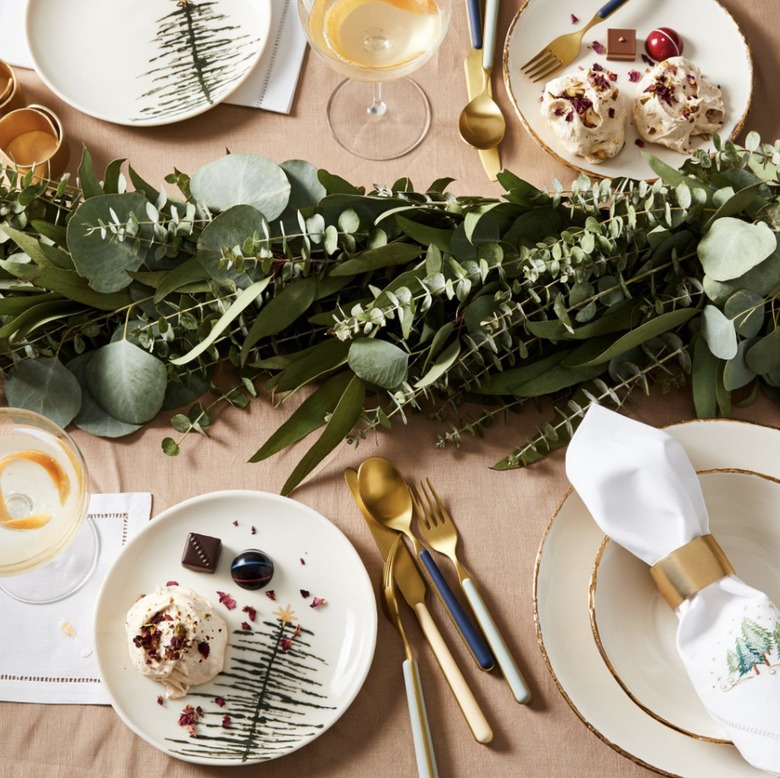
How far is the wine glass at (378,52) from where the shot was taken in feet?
2.74

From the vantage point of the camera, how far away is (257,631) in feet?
2.57

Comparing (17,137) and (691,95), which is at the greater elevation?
(691,95)

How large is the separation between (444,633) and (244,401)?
12.2 inches

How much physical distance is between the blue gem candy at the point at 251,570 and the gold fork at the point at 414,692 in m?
0.12

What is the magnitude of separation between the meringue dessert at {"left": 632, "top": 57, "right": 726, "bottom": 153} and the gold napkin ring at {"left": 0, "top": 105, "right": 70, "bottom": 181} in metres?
0.63

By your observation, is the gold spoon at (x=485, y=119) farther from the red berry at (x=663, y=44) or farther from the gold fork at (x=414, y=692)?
the gold fork at (x=414, y=692)

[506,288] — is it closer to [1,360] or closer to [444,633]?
[444,633]

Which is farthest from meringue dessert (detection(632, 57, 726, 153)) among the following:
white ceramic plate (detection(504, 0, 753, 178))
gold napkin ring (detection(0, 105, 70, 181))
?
gold napkin ring (detection(0, 105, 70, 181))

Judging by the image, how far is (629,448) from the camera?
728 millimetres

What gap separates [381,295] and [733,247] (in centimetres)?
32

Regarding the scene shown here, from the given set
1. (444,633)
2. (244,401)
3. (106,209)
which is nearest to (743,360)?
(444,633)

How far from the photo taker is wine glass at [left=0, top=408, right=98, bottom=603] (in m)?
0.76

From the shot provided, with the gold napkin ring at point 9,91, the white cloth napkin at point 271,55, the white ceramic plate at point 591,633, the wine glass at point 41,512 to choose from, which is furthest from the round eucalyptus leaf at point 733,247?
the gold napkin ring at point 9,91

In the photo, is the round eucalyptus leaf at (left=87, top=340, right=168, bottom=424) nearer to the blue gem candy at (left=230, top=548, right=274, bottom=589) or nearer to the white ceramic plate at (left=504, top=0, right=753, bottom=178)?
the blue gem candy at (left=230, top=548, right=274, bottom=589)
